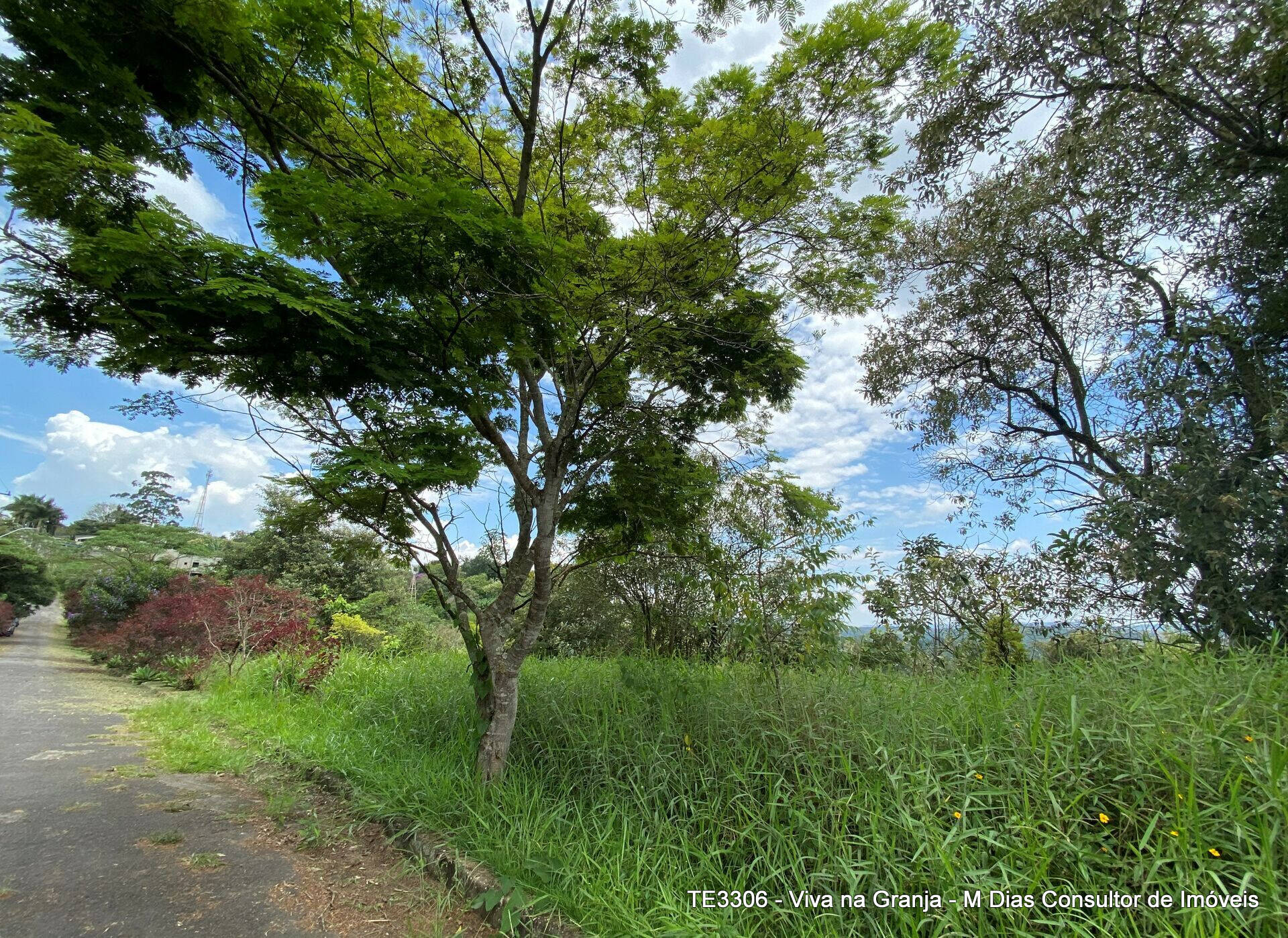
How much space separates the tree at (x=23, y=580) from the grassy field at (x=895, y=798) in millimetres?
22406

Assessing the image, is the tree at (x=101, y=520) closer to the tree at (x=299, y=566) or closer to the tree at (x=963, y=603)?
the tree at (x=299, y=566)

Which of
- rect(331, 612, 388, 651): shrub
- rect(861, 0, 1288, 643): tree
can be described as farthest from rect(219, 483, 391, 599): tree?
rect(861, 0, 1288, 643): tree

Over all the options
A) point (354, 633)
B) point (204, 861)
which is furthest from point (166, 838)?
point (354, 633)

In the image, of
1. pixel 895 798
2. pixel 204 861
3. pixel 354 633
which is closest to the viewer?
pixel 895 798

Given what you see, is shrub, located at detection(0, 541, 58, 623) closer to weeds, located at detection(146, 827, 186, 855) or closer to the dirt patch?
weeds, located at detection(146, 827, 186, 855)

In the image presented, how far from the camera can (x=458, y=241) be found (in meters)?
2.92

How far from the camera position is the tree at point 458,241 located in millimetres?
2779

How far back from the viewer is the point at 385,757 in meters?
4.09

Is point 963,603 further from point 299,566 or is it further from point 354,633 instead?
point 299,566

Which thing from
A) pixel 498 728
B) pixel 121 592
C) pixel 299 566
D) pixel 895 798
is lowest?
pixel 498 728

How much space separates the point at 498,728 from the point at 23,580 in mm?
25181

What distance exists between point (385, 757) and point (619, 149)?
5.44m

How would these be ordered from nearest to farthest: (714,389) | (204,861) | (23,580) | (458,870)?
(458,870)
(204,861)
(714,389)
(23,580)

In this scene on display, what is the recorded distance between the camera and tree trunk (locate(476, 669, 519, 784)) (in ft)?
11.4
